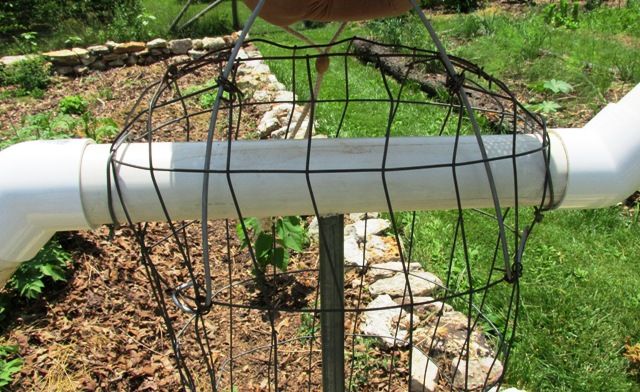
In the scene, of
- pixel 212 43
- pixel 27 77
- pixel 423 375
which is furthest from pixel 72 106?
pixel 423 375

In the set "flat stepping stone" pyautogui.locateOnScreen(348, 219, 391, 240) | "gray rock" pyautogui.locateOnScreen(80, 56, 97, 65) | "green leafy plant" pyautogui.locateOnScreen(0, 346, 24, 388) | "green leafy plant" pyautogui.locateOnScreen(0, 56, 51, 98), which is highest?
"gray rock" pyautogui.locateOnScreen(80, 56, 97, 65)

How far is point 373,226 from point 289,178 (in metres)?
1.85

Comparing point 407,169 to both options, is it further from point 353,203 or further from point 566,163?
point 566,163

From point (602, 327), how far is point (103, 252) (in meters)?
2.12

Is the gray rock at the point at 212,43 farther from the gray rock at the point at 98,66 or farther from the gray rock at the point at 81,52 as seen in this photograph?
the gray rock at the point at 81,52

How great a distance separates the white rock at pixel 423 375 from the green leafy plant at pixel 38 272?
144 cm

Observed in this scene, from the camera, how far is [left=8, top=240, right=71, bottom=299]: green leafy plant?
2.03 m

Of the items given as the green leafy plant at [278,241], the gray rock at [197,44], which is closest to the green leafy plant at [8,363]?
the green leafy plant at [278,241]

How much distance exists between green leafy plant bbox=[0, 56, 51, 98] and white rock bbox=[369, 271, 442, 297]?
4784mm

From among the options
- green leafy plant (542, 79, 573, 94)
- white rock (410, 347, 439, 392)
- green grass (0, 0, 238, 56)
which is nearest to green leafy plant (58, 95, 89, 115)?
green grass (0, 0, 238, 56)

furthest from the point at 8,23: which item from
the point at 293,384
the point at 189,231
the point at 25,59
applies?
the point at 293,384

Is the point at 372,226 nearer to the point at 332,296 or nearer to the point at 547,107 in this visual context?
the point at 332,296

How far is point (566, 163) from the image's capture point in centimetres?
68

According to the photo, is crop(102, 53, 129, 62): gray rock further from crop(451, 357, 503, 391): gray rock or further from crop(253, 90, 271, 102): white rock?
crop(451, 357, 503, 391): gray rock
